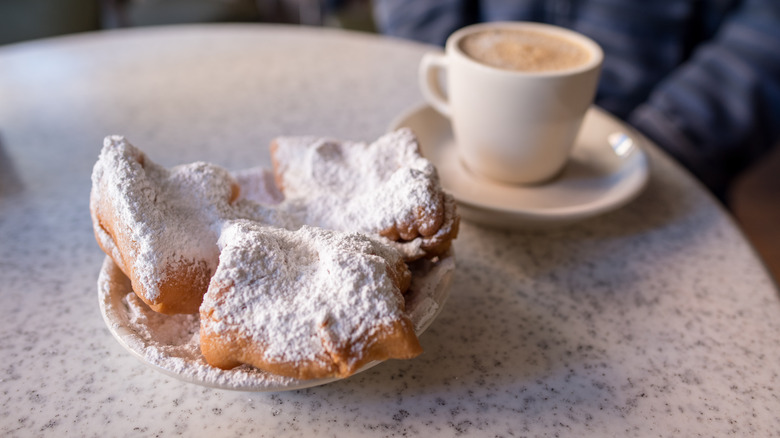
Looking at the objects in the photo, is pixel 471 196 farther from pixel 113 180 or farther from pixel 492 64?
pixel 113 180

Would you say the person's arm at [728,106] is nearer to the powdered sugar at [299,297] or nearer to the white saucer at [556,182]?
the white saucer at [556,182]

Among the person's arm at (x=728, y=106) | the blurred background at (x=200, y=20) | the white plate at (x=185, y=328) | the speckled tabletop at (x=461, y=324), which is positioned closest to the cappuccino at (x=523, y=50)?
the speckled tabletop at (x=461, y=324)

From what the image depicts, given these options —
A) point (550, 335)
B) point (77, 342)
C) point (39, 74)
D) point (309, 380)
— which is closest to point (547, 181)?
point (550, 335)

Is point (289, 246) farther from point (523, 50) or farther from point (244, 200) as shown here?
point (523, 50)

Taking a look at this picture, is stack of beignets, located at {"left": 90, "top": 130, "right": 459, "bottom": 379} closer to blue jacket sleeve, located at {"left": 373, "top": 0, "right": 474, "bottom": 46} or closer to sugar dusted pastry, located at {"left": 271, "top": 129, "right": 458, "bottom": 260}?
sugar dusted pastry, located at {"left": 271, "top": 129, "right": 458, "bottom": 260}

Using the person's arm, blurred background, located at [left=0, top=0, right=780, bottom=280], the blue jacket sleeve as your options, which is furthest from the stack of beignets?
blurred background, located at [left=0, top=0, right=780, bottom=280]

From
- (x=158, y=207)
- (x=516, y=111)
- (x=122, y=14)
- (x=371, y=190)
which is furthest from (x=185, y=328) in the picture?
(x=122, y=14)

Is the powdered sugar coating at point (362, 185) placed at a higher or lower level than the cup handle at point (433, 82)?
higher

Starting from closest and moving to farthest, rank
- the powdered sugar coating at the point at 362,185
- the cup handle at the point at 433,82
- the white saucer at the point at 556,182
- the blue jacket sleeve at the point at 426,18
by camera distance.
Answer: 1. the powdered sugar coating at the point at 362,185
2. the white saucer at the point at 556,182
3. the cup handle at the point at 433,82
4. the blue jacket sleeve at the point at 426,18
